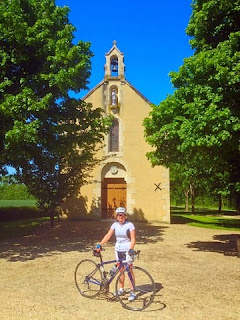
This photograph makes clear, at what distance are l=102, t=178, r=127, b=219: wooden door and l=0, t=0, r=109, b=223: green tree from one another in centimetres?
893

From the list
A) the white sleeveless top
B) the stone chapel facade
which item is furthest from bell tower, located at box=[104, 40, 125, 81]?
the white sleeveless top

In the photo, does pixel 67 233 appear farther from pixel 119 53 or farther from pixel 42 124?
pixel 119 53

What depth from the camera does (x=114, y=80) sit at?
22781mm

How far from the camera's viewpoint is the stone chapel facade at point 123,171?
21.1 meters

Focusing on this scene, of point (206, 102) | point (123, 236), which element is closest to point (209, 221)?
point (206, 102)

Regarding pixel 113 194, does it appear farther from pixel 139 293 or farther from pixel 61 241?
pixel 139 293

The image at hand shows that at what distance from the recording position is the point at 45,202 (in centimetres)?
1747

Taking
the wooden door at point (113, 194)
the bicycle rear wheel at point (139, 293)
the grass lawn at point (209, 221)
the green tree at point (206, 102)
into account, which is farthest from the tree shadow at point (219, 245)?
the wooden door at point (113, 194)

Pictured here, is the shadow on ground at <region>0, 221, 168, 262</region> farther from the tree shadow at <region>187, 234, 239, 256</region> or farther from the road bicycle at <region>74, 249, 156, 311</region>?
the road bicycle at <region>74, 249, 156, 311</region>

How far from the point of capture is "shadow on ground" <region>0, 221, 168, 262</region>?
35.8 ft

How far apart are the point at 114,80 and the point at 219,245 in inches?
571

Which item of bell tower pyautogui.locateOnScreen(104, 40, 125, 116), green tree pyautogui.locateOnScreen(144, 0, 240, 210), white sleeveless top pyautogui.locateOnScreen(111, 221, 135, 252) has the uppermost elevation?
bell tower pyautogui.locateOnScreen(104, 40, 125, 116)

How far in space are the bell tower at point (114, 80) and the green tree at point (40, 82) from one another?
9413 millimetres

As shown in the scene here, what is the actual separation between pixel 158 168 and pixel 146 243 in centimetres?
871
